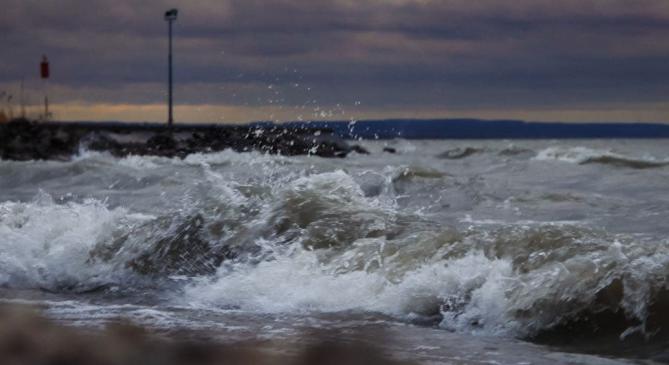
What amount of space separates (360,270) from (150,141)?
3174 cm

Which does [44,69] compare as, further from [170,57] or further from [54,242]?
[54,242]

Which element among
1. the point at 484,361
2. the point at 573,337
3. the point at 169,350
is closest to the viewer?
the point at 169,350

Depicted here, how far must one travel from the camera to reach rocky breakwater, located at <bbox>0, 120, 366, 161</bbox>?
31.8 meters

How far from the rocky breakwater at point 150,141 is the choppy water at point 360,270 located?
866 inches

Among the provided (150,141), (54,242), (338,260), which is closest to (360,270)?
(338,260)

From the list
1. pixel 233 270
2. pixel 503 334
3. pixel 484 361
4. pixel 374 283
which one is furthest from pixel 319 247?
pixel 484 361

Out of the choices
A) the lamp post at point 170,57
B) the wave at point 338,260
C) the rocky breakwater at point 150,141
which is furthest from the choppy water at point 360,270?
the lamp post at point 170,57

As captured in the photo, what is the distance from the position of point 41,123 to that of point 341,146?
1281cm

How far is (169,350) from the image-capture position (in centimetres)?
55

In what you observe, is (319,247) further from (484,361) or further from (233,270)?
(484,361)

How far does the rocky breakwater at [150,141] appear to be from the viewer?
3177 centimetres

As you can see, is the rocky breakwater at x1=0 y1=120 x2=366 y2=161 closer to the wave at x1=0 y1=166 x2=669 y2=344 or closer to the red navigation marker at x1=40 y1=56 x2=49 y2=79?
the red navigation marker at x1=40 y1=56 x2=49 y2=79

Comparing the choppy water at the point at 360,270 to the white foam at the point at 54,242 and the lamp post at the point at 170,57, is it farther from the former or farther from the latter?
the lamp post at the point at 170,57

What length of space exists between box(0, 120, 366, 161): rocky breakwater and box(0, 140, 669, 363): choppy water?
72.1 feet
